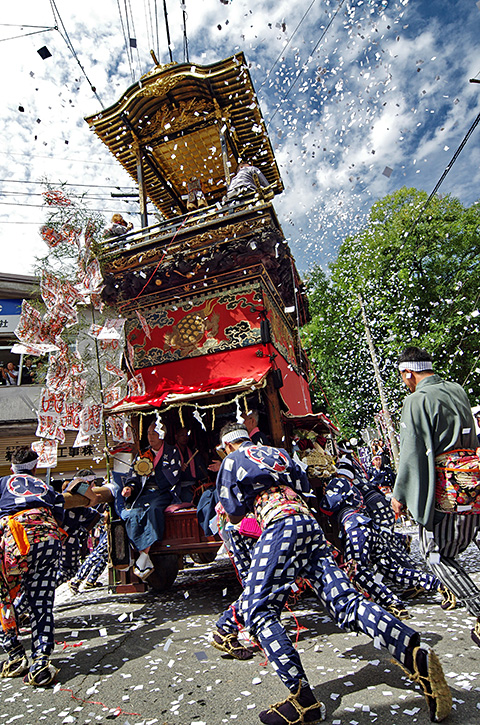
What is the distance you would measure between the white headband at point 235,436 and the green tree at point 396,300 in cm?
1330

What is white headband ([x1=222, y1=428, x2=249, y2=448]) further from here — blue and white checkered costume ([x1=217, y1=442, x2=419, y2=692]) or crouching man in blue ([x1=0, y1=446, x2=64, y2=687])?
crouching man in blue ([x1=0, y1=446, x2=64, y2=687])

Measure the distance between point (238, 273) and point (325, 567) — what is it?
21.3 ft

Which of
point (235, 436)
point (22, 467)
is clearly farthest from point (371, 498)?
point (22, 467)

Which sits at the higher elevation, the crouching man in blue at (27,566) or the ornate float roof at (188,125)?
the ornate float roof at (188,125)

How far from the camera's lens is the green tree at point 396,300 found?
16.4 m

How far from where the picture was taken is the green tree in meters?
16.4

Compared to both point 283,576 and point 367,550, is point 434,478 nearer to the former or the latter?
point 283,576

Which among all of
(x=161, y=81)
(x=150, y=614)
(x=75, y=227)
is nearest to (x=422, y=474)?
(x=150, y=614)

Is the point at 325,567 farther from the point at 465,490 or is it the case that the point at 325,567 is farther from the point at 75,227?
the point at 75,227

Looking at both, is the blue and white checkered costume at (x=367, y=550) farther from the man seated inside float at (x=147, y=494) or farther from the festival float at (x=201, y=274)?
the man seated inside float at (x=147, y=494)

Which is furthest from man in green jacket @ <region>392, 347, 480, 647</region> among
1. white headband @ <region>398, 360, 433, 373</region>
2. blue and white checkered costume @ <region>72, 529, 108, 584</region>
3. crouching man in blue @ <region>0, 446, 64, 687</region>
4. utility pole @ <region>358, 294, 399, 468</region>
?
utility pole @ <region>358, 294, 399, 468</region>

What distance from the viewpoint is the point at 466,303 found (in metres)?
16.6

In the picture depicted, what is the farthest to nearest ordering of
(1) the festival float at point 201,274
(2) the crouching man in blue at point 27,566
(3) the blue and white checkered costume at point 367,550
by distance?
(1) the festival float at point 201,274, (3) the blue and white checkered costume at point 367,550, (2) the crouching man in blue at point 27,566

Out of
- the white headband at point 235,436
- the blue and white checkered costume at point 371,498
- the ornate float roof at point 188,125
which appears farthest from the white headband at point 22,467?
the ornate float roof at point 188,125
